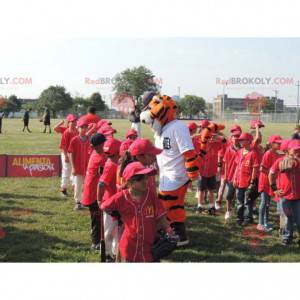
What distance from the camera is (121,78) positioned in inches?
3031

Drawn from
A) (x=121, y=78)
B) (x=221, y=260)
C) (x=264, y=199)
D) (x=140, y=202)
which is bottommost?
(x=221, y=260)

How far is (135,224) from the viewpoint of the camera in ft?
11.7

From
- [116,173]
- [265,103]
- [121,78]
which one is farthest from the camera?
[265,103]

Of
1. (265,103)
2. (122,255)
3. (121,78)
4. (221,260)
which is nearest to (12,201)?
(221,260)

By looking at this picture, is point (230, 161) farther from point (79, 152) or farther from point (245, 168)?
point (79, 152)

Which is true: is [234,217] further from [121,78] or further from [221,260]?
[121,78]

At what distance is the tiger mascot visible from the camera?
5.48m

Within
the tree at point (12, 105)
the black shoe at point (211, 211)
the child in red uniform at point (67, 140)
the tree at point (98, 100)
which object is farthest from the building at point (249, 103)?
the black shoe at point (211, 211)

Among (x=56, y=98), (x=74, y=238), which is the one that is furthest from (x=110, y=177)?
(x=56, y=98)

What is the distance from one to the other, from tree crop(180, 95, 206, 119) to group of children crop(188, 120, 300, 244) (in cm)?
6931

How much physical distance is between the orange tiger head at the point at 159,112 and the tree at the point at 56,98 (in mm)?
70752

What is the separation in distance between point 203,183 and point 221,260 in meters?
2.66

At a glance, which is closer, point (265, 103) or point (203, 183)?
point (203, 183)

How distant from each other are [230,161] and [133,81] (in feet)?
226
